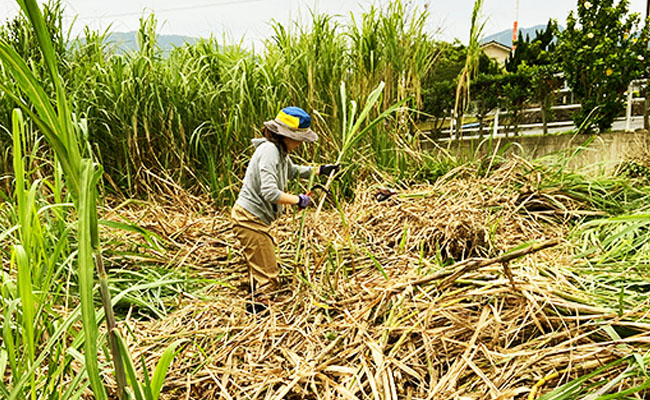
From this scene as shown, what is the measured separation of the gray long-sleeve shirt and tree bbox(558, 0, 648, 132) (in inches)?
150

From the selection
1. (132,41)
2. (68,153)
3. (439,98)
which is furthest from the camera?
(439,98)

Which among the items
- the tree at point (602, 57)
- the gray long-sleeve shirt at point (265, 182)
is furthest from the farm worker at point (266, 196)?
the tree at point (602, 57)

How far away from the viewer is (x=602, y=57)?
15.2 ft

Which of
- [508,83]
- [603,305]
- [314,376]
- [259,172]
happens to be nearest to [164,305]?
[259,172]

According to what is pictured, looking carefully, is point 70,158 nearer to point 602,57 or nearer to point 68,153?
point 68,153

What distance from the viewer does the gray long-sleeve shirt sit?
204 centimetres

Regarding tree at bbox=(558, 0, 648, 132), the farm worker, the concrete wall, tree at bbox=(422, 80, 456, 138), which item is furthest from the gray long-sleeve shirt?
tree at bbox=(422, 80, 456, 138)

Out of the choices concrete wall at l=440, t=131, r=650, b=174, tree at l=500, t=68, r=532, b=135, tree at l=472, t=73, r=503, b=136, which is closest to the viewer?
concrete wall at l=440, t=131, r=650, b=174

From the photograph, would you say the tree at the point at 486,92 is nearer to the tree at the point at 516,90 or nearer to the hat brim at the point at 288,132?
the tree at the point at 516,90

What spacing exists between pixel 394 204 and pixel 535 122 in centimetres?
732

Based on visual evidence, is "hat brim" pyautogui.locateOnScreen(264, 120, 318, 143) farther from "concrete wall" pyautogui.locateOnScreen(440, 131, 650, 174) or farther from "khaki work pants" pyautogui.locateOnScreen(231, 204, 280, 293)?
"concrete wall" pyautogui.locateOnScreen(440, 131, 650, 174)

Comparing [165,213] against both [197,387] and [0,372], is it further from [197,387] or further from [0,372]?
[0,372]

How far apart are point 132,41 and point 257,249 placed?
2.27m

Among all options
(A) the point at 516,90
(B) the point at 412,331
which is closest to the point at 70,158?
(B) the point at 412,331
